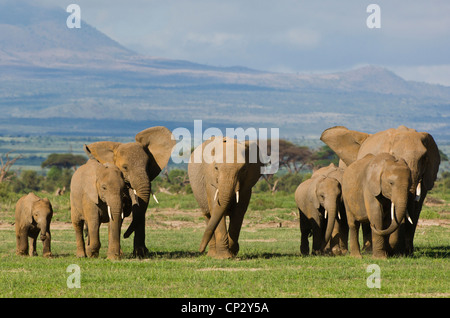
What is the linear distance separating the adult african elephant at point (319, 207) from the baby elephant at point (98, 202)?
3.44 m

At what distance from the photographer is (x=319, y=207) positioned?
1759 cm

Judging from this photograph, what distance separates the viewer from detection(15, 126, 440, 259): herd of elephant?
50.8 feet

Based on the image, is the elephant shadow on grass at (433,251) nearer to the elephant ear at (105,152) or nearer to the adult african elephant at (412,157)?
the adult african elephant at (412,157)

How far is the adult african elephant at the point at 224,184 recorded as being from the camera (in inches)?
614

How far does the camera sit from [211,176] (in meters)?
16.1

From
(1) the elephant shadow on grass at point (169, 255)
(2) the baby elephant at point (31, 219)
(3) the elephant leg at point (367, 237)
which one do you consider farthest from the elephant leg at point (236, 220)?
(2) the baby elephant at point (31, 219)

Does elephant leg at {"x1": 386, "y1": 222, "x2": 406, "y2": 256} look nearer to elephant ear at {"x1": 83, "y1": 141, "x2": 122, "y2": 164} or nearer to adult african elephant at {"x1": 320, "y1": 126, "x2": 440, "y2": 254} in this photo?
adult african elephant at {"x1": 320, "y1": 126, "x2": 440, "y2": 254}

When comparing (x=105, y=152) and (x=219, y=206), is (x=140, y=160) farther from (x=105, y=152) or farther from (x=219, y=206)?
(x=219, y=206)

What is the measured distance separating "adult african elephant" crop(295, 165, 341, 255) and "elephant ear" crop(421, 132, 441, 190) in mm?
1672

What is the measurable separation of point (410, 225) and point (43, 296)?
24.2 ft

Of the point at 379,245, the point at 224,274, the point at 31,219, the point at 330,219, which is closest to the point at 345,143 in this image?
the point at 330,219
